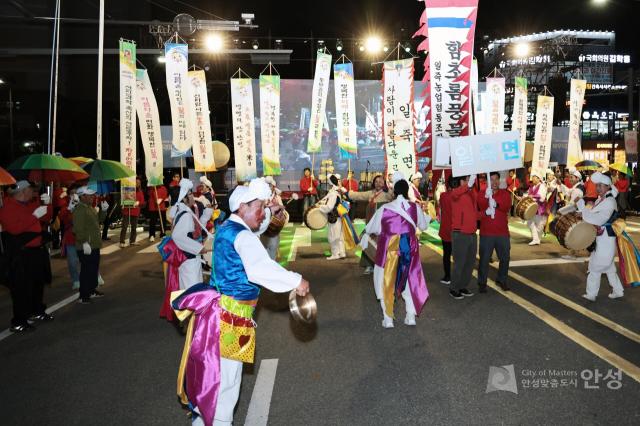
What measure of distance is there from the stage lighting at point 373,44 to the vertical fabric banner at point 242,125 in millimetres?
9897

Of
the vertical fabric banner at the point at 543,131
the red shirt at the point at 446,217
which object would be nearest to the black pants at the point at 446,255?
the red shirt at the point at 446,217

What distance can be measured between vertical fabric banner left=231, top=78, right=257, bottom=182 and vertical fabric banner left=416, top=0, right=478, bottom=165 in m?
8.21

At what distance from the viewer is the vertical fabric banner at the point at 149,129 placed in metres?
12.0

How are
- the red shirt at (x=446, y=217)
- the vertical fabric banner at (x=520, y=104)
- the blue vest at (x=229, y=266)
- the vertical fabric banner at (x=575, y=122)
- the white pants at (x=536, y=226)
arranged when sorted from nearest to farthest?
the blue vest at (x=229, y=266)
the red shirt at (x=446, y=217)
the white pants at (x=536, y=226)
the vertical fabric banner at (x=575, y=122)
the vertical fabric banner at (x=520, y=104)

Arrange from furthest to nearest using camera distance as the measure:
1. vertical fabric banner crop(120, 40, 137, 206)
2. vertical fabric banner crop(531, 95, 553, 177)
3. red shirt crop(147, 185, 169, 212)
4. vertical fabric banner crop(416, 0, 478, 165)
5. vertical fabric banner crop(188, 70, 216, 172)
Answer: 1. vertical fabric banner crop(531, 95, 553, 177)
2. red shirt crop(147, 185, 169, 212)
3. vertical fabric banner crop(188, 70, 216, 172)
4. vertical fabric banner crop(120, 40, 137, 206)
5. vertical fabric banner crop(416, 0, 478, 165)

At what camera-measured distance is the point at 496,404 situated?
367 cm

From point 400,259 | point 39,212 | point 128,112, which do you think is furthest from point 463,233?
point 128,112

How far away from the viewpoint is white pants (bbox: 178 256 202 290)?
5.59m

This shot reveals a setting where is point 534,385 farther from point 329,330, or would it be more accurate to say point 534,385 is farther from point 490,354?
point 329,330

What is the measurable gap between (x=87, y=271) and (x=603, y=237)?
7875 mm

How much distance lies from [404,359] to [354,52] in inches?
878

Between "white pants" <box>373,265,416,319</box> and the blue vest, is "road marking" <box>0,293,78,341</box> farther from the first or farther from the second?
"white pants" <box>373,265,416,319</box>

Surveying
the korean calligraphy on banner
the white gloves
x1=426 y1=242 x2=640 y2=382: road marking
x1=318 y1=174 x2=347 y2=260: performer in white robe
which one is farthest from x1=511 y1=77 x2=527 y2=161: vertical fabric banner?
the white gloves

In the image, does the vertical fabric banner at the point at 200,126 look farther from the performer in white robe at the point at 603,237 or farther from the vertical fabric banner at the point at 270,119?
the performer in white robe at the point at 603,237
